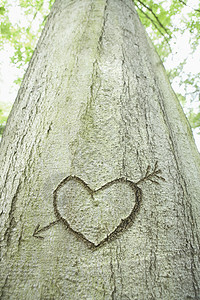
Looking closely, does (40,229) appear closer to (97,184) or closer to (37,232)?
(37,232)

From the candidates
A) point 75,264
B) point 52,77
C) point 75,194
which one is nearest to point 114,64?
point 52,77

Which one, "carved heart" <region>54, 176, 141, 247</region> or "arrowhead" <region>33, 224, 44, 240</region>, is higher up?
"carved heart" <region>54, 176, 141, 247</region>

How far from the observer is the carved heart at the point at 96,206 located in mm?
709

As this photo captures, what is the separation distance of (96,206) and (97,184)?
85 millimetres

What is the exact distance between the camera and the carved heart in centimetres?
71

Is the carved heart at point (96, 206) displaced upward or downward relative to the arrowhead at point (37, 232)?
upward

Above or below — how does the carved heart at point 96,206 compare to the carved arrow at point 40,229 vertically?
above

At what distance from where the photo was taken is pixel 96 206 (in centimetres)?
74

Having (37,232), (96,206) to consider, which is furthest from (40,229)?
(96,206)

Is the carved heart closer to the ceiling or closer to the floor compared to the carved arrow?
closer to the ceiling

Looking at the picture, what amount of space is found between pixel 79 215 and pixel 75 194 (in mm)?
79

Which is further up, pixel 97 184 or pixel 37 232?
pixel 97 184

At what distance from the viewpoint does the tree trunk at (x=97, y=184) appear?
0.65 meters

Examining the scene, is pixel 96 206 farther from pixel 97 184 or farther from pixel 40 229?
pixel 40 229
